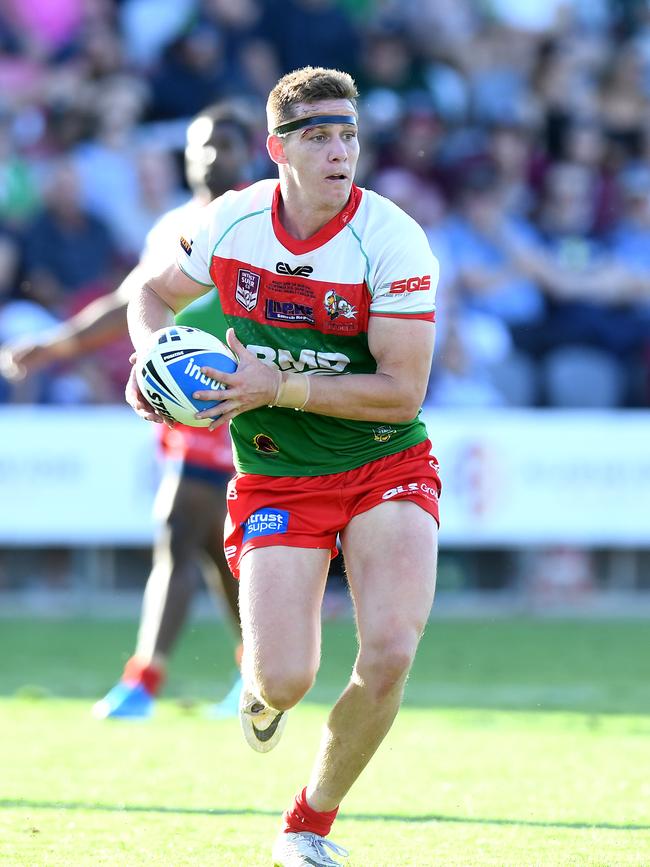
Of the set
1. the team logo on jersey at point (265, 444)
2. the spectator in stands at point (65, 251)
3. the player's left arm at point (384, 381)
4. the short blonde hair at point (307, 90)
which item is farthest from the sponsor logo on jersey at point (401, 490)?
the spectator in stands at point (65, 251)

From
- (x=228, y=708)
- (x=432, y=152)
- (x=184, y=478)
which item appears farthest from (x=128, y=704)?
(x=432, y=152)

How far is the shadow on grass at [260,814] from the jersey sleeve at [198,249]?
1.93 meters

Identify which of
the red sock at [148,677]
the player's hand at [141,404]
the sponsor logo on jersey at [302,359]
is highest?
the sponsor logo on jersey at [302,359]

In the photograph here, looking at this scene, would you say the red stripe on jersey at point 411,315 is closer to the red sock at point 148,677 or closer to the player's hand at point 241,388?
the player's hand at point 241,388

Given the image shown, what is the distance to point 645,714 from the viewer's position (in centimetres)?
798

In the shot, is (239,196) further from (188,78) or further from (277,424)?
(188,78)

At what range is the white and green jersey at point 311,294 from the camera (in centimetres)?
488

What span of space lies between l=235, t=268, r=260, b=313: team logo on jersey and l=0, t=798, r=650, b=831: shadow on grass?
6.15 feet

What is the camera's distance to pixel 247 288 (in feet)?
16.5

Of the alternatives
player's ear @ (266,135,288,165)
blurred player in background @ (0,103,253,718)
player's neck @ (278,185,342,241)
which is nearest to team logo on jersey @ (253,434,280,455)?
player's neck @ (278,185,342,241)

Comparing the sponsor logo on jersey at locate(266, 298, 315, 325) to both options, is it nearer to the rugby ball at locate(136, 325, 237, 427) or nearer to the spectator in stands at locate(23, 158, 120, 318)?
the rugby ball at locate(136, 325, 237, 427)

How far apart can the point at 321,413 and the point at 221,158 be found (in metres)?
3.31

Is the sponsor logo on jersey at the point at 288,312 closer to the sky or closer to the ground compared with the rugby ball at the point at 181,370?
closer to the sky

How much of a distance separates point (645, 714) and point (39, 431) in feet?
18.7
